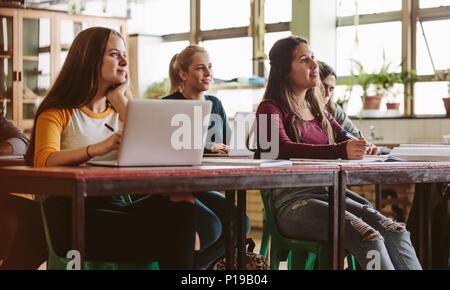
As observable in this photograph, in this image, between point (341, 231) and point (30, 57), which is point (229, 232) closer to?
point (341, 231)

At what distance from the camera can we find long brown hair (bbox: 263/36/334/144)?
2.50m

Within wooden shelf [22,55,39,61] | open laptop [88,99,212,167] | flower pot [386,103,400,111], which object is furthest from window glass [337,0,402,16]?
open laptop [88,99,212,167]

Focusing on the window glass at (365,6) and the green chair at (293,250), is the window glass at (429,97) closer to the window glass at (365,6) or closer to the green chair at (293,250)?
the window glass at (365,6)

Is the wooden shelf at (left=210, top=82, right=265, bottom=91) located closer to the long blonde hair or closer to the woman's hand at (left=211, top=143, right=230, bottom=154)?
the long blonde hair

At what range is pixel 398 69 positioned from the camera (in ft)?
18.0

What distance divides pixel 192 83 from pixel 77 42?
4.78ft

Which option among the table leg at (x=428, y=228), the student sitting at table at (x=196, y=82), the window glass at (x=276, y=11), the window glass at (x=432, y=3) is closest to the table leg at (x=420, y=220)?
the table leg at (x=428, y=228)

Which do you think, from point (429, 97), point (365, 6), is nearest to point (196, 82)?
point (429, 97)

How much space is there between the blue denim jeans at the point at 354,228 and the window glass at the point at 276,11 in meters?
4.13

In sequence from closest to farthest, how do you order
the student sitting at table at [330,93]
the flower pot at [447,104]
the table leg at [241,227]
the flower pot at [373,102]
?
the table leg at [241,227], the student sitting at table at [330,93], the flower pot at [447,104], the flower pot at [373,102]

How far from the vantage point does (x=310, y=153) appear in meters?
2.28

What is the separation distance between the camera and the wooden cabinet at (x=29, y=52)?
6145 millimetres

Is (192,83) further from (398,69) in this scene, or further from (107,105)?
(398,69)

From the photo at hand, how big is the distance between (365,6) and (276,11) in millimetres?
913
